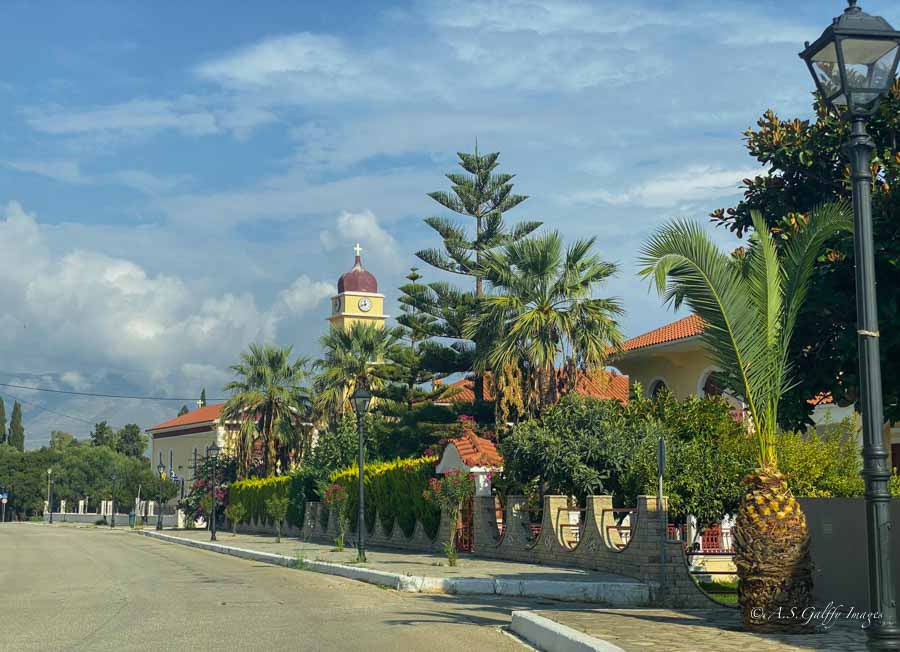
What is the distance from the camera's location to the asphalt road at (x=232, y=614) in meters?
11.0

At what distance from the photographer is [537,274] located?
3159 centimetres

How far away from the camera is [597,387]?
41.4 metres

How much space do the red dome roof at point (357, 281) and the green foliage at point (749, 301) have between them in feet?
307

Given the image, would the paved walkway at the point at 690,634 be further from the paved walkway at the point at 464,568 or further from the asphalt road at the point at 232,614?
the paved walkway at the point at 464,568

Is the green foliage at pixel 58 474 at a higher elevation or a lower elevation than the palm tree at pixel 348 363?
lower

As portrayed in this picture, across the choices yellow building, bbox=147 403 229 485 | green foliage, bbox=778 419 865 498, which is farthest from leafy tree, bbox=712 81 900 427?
yellow building, bbox=147 403 229 485

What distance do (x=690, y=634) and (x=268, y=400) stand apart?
48.9 meters

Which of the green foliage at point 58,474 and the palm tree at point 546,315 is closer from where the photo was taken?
the palm tree at point 546,315

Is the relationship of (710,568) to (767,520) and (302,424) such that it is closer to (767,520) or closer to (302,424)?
(767,520)


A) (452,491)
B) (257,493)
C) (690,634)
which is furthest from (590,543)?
(257,493)

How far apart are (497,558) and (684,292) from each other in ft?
48.5

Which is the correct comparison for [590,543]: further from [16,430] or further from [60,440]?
[60,440]

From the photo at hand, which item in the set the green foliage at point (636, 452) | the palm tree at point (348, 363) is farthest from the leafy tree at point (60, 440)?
the green foliage at point (636, 452)

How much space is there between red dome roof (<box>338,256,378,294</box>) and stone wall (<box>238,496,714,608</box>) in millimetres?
71273
